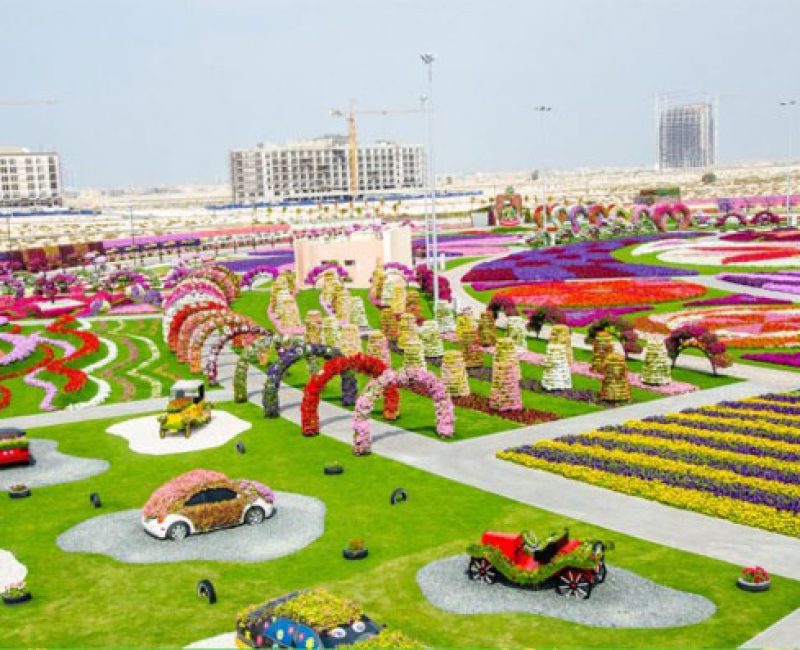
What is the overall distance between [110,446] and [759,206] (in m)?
154

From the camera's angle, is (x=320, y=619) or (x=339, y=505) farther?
(x=339, y=505)

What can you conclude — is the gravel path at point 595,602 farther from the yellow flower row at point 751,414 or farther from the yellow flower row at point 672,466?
the yellow flower row at point 751,414

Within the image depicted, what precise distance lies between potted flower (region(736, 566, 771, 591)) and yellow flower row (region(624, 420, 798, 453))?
1042cm

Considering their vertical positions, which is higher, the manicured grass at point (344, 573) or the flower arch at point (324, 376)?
the flower arch at point (324, 376)

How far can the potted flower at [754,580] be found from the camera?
2119 cm

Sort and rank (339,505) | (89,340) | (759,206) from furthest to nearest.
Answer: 1. (759,206)
2. (89,340)
3. (339,505)

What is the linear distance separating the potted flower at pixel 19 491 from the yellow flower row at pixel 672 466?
15723mm

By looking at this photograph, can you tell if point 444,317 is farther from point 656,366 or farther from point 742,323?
point 656,366

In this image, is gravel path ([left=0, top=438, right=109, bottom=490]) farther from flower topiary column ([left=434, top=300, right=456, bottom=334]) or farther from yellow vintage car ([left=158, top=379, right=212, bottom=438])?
flower topiary column ([left=434, top=300, right=456, bottom=334])

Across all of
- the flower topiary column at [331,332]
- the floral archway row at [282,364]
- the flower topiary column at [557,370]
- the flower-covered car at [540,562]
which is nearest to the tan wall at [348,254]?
the flower topiary column at [331,332]

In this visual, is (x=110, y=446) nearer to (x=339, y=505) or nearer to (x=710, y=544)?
(x=339, y=505)

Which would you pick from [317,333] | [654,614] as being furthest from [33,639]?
[317,333]

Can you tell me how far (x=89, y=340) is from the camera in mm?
57344

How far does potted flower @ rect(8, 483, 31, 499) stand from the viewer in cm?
3041
